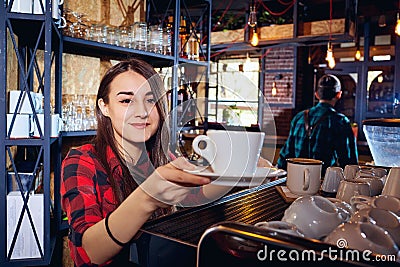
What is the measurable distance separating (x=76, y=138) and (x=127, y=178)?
1.37 metres

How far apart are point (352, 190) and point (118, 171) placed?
2.29 feet

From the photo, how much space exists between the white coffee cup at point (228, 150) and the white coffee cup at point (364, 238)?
0.72 ft

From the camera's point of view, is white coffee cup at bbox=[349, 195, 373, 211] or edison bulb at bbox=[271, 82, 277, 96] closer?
white coffee cup at bbox=[349, 195, 373, 211]

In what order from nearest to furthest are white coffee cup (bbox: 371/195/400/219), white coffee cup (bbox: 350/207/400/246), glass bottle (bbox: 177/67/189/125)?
white coffee cup (bbox: 350/207/400/246) < white coffee cup (bbox: 371/195/400/219) < glass bottle (bbox: 177/67/189/125)

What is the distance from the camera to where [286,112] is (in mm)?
7125

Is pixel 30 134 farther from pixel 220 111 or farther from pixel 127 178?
pixel 220 111

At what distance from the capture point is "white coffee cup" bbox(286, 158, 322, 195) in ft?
3.54

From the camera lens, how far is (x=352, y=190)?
95 cm

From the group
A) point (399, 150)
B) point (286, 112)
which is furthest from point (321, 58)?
point (399, 150)

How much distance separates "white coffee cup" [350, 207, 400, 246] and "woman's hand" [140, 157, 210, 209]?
28 centimetres

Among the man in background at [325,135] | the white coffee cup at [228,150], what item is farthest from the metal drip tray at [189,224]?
the man in background at [325,135]

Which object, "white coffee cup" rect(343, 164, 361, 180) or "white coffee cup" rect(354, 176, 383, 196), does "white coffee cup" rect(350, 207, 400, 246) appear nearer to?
"white coffee cup" rect(354, 176, 383, 196)

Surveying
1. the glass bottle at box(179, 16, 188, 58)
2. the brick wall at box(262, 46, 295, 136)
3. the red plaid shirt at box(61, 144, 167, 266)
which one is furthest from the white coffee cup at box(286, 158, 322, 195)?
the brick wall at box(262, 46, 295, 136)

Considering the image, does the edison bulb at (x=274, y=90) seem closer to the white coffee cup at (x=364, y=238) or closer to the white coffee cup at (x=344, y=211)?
the white coffee cup at (x=344, y=211)
